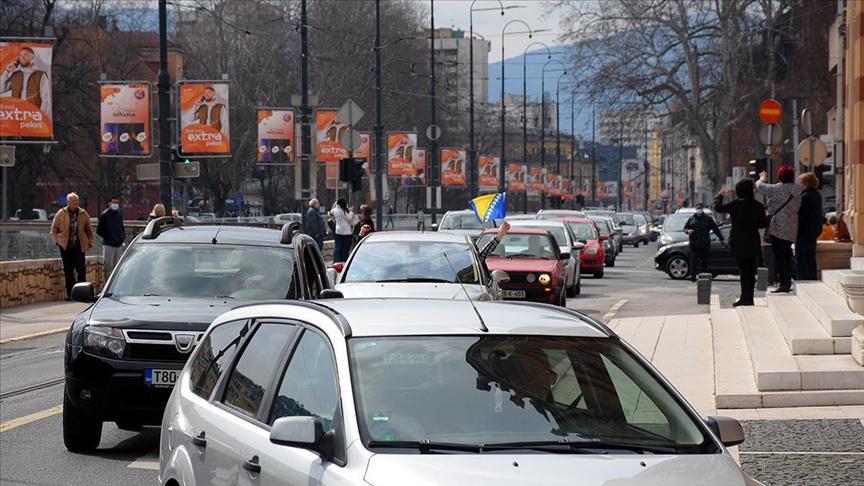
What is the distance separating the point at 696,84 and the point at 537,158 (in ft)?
370

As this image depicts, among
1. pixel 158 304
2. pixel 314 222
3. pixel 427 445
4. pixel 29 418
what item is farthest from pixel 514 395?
pixel 314 222

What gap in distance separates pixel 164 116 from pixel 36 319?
7.57m

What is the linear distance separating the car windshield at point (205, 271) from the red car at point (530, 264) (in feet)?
37.5

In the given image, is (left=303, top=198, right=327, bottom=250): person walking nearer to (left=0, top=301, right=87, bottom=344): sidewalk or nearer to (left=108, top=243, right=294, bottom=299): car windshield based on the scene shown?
(left=0, top=301, right=87, bottom=344): sidewalk

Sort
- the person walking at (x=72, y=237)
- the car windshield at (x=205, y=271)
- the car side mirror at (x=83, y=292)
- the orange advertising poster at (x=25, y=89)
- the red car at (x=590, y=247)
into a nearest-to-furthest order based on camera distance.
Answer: the car side mirror at (x=83, y=292) → the car windshield at (x=205, y=271) → the person walking at (x=72, y=237) → the orange advertising poster at (x=25, y=89) → the red car at (x=590, y=247)

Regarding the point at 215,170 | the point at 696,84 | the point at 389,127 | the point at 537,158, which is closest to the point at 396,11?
the point at 389,127

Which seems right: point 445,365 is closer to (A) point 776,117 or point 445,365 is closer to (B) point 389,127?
(A) point 776,117

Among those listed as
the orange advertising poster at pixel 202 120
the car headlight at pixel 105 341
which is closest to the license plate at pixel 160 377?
the car headlight at pixel 105 341

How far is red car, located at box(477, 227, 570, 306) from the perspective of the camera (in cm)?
2531

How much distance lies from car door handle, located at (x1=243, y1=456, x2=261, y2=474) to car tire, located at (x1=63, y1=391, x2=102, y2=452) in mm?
5651

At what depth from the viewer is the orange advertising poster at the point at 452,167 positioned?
2576 inches

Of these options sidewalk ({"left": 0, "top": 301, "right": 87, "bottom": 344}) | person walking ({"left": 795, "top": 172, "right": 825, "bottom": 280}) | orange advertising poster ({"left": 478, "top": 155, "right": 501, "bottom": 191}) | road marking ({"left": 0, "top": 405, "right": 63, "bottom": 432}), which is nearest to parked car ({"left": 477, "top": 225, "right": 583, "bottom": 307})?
person walking ({"left": 795, "top": 172, "right": 825, "bottom": 280})

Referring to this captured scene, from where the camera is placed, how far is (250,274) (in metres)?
12.6

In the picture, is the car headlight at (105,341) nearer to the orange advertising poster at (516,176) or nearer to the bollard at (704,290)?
the bollard at (704,290)
